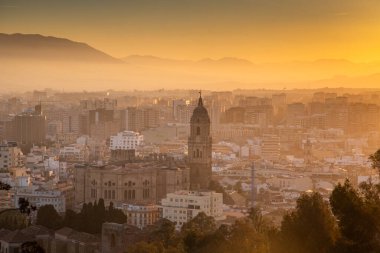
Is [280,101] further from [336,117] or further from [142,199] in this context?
[142,199]

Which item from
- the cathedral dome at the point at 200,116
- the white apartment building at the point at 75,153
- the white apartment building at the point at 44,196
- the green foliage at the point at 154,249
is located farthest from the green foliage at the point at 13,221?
the white apartment building at the point at 75,153

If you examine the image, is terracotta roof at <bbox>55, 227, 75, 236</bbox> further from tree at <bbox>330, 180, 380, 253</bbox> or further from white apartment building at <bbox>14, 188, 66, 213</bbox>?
tree at <bbox>330, 180, 380, 253</bbox>

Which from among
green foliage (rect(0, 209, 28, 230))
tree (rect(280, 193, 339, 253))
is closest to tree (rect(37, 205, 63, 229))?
Result: green foliage (rect(0, 209, 28, 230))

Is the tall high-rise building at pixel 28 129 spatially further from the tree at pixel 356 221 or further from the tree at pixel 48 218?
the tree at pixel 356 221

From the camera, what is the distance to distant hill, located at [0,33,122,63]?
23828 mm

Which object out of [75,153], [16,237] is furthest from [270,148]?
[16,237]

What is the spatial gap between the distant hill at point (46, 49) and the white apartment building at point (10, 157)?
230 cm

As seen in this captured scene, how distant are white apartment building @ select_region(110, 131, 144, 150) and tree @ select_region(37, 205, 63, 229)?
13567 millimetres

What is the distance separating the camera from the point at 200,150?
18.4m

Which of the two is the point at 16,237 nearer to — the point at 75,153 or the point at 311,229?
the point at 311,229

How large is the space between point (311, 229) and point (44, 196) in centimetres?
1109

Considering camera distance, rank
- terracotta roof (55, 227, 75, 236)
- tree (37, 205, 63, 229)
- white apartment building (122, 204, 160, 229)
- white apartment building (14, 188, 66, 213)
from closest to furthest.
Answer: terracotta roof (55, 227, 75, 236)
tree (37, 205, 63, 229)
white apartment building (122, 204, 160, 229)
white apartment building (14, 188, 66, 213)

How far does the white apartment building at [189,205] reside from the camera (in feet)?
47.6

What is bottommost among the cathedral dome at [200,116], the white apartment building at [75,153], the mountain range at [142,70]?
the white apartment building at [75,153]
